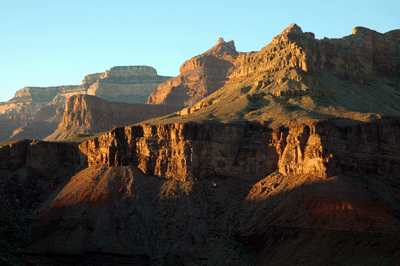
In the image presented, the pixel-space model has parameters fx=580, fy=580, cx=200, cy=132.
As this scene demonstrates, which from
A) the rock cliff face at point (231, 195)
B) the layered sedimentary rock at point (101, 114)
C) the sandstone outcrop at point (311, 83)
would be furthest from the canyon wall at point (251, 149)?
the layered sedimentary rock at point (101, 114)

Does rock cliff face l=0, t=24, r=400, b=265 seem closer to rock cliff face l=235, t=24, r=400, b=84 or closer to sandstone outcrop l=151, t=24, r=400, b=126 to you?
sandstone outcrop l=151, t=24, r=400, b=126

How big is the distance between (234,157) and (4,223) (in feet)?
116

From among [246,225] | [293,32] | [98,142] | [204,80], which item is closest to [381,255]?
[246,225]

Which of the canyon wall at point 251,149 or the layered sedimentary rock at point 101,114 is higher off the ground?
the layered sedimentary rock at point 101,114

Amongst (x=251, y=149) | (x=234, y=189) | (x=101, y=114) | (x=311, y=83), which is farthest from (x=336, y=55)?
(x=101, y=114)

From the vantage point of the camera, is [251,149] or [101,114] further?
[101,114]

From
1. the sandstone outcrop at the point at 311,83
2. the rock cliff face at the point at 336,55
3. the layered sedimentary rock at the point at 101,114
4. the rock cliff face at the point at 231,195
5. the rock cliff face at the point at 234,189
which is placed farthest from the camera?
the layered sedimentary rock at the point at 101,114

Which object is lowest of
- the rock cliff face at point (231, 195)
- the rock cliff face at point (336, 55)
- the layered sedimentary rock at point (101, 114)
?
the rock cliff face at point (231, 195)

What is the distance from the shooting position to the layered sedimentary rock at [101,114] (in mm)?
178375

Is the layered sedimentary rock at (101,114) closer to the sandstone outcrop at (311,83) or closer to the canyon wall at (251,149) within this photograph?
the sandstone outcrop at (311,83)

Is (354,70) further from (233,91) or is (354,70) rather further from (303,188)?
(303,188)

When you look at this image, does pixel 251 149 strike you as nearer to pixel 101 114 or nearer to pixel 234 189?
pixel 234 189

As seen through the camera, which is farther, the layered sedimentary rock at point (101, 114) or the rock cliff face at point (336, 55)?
the layered sedimentary rock at point (101, 114)

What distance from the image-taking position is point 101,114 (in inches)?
7121
